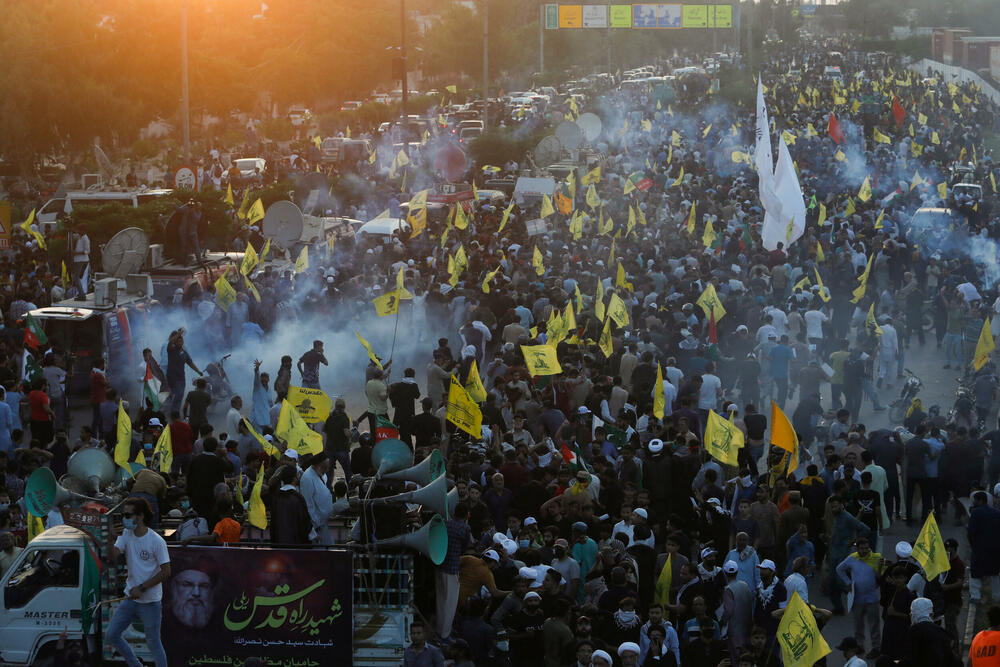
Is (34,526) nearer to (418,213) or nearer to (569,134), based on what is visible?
(418,213)

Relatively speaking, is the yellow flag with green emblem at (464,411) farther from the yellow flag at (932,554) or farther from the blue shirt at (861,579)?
the yellow flag at (932,554)

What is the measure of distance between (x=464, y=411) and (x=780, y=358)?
5584mm

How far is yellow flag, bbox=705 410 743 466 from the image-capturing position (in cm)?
1248

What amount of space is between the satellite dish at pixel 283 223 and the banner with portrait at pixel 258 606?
16.2m

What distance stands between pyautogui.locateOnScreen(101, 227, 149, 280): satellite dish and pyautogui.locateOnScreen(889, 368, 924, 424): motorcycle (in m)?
11.3

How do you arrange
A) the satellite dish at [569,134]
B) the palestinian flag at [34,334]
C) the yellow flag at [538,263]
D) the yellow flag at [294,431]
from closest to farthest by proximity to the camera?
the yellow flag at [294,431] < the palestinian flag at [34,334] < the yellow flag at [538,263] < the satellite dish at [569,134]

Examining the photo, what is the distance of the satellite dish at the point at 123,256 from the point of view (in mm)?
21391

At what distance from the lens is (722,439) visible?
493 inches

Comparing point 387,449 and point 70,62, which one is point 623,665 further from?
point 70,62

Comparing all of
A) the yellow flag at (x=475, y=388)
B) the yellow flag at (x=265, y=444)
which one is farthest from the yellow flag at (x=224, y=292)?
the yellow flag at (x=265, y=444)

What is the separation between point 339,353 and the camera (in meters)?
20.9

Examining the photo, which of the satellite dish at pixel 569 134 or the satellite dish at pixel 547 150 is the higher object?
the satellite dish at pixel 569 134

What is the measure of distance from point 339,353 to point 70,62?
30402 millimetres

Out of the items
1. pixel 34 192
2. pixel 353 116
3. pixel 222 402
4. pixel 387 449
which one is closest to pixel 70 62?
pixel 34 192
